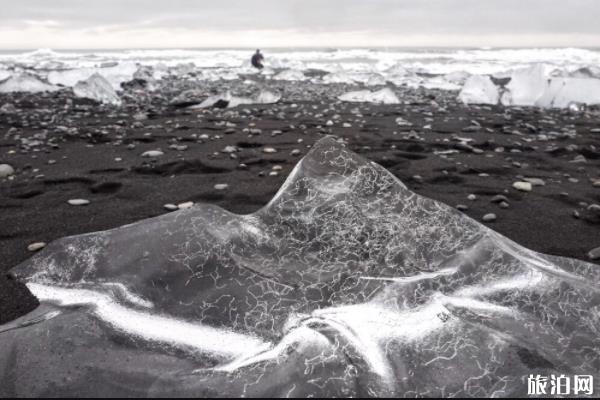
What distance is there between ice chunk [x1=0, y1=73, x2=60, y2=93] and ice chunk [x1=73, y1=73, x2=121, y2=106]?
208 cm

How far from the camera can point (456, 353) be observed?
4.80ft

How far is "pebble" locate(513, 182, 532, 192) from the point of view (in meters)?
3.48

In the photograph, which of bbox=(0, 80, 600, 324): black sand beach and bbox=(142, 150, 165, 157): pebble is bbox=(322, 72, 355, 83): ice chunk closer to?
bbox=(0, 80, 600, 324): black sand beach

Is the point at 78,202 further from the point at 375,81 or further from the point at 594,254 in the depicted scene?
the point at 375,81

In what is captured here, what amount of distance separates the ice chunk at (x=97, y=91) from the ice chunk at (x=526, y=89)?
26.0ft

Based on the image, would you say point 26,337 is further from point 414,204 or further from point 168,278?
point 414,204

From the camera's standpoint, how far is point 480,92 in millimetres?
9203

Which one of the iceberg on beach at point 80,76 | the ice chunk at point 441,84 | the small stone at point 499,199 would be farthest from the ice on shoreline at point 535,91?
the iceberg on beach at point 80,76

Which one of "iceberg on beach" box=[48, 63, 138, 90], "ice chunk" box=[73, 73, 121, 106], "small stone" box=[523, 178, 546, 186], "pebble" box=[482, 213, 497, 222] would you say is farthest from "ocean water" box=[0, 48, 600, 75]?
"pebble" box=[482, 213, 497, 222]

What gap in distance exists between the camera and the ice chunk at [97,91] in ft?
27.9

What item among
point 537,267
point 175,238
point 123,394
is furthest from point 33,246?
point 537,267

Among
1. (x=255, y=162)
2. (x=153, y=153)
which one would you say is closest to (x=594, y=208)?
(x=255, y=162)

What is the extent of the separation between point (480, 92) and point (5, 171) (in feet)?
28.2

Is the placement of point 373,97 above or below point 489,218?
above
